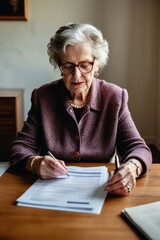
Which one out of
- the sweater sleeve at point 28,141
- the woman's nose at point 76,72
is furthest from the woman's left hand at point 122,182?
the woman's nose at point 76,72

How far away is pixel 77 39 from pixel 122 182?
671 millimetres

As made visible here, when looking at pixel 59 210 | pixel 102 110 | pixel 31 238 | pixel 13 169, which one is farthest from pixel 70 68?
pixel 31 238

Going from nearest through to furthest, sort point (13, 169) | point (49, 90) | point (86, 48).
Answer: point (13, 169) < point (86, 48) < point (49, 90)

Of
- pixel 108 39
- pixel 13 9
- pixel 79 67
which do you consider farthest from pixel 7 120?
pixel 79 67

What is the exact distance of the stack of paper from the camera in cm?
75

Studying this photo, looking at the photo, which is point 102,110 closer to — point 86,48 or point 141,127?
point 86,48

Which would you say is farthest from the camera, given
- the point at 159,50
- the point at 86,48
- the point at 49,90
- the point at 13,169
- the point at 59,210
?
the point at 159,50

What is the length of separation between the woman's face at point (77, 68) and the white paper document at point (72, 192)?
421 mm

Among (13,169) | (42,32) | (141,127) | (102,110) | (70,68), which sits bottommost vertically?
(141,127)

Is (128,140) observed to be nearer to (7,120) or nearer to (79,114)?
(79,114)

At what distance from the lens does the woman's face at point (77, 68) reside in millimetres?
1382

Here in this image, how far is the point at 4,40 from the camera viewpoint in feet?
11.5

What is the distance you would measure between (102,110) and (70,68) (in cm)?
24

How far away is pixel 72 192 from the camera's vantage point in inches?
39.4
